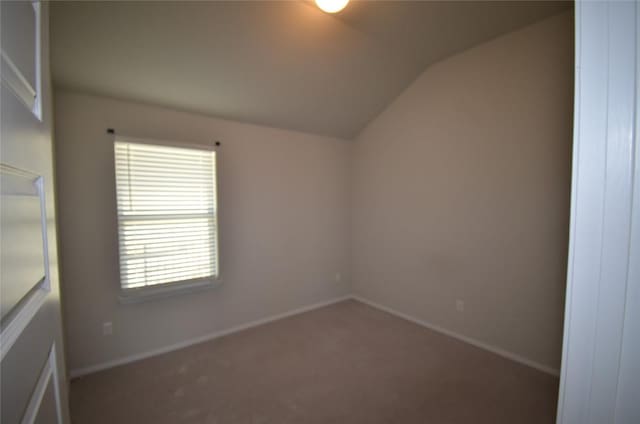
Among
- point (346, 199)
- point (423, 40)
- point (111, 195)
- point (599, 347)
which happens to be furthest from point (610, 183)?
point (346, 199)

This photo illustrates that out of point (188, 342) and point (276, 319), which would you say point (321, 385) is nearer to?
point (276, 319)

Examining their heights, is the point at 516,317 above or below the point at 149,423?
above

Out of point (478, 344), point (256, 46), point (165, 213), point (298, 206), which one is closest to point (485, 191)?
point (478, 344)

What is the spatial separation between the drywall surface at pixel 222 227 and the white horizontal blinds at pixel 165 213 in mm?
120

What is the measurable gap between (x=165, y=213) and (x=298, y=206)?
5.36 feet

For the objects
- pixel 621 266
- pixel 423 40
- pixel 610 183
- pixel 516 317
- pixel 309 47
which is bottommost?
pixel 516 317

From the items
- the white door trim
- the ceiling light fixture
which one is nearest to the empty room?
the ceiling light fixture

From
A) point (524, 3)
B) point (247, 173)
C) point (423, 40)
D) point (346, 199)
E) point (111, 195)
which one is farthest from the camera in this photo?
point (346, 199)

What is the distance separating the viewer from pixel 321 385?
89.5 inches

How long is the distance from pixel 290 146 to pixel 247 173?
728mm

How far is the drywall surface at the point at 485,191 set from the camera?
242 cm

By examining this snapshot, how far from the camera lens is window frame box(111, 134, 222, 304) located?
2501 mm

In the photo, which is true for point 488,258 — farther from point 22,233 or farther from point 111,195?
point 111,195

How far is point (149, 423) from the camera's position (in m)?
1.88
